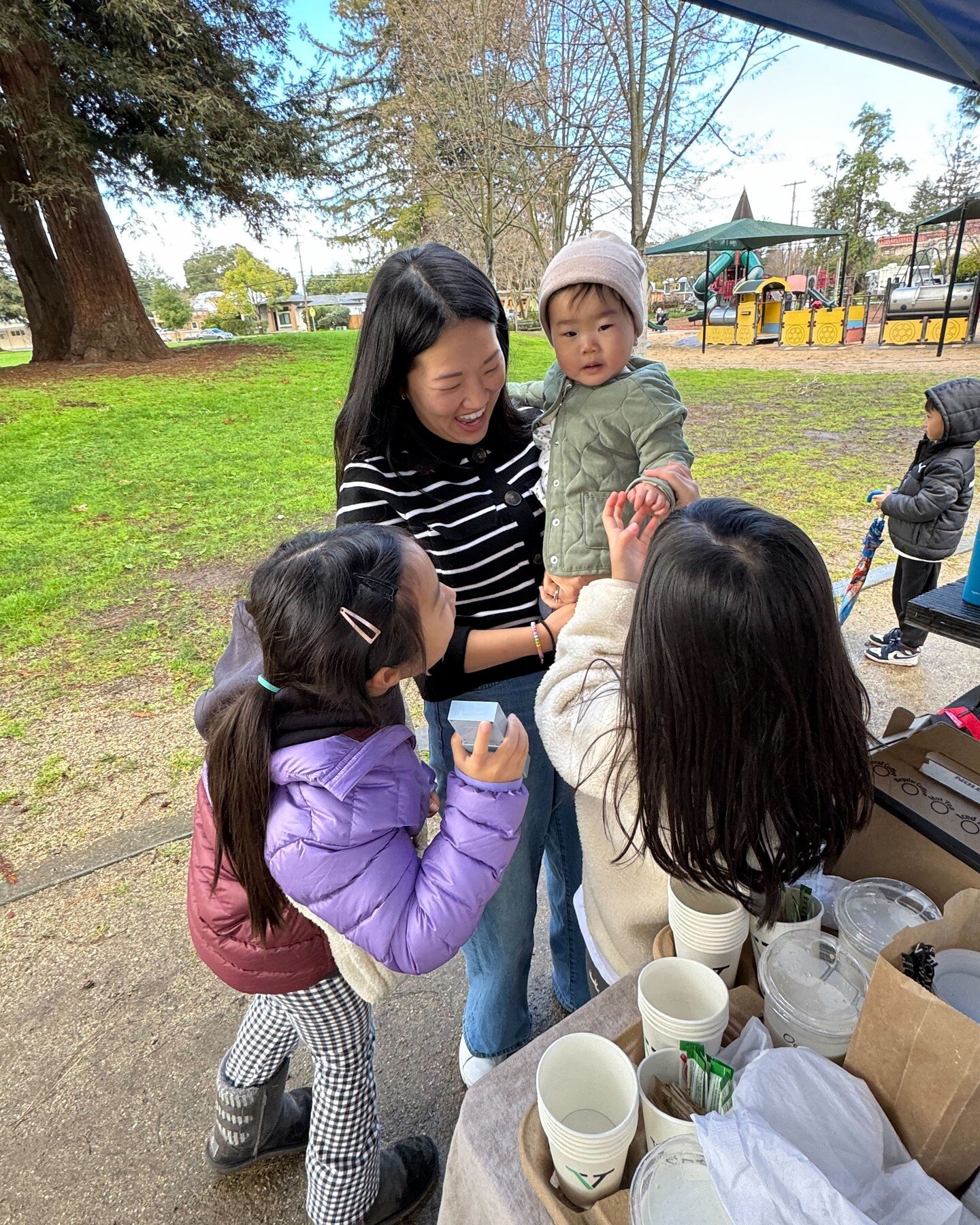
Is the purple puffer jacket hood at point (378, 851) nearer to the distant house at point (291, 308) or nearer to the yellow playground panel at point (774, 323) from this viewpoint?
the yellow playground panel at point (774, 323)

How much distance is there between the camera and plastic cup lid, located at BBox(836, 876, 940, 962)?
96 centimetres

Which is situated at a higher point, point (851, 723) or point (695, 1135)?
point (851, 723)

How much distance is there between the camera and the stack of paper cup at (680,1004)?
839 mm

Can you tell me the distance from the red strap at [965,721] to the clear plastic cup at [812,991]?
728 millimetres

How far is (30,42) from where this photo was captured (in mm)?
8461

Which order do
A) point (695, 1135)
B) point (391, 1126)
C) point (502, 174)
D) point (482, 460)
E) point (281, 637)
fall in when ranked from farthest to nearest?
point (502, 174), point (391, 1126), point (482, 460), point (281, 637), point (695, 1135)

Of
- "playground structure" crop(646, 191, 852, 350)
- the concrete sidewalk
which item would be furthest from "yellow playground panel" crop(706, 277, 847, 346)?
the concrete sidewalk

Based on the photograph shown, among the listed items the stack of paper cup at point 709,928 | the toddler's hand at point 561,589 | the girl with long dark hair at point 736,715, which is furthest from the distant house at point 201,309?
the stack of paper cup at point 709,928

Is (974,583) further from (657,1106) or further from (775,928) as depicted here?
(657,1106)

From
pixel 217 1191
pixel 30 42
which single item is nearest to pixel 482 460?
pixel 217 1191

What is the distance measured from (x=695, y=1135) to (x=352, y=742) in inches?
26.1

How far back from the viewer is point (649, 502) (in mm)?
1299

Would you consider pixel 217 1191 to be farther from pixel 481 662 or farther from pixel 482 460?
pixel 482 460

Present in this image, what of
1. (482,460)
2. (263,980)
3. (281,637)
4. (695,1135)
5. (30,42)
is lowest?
(263,980)
